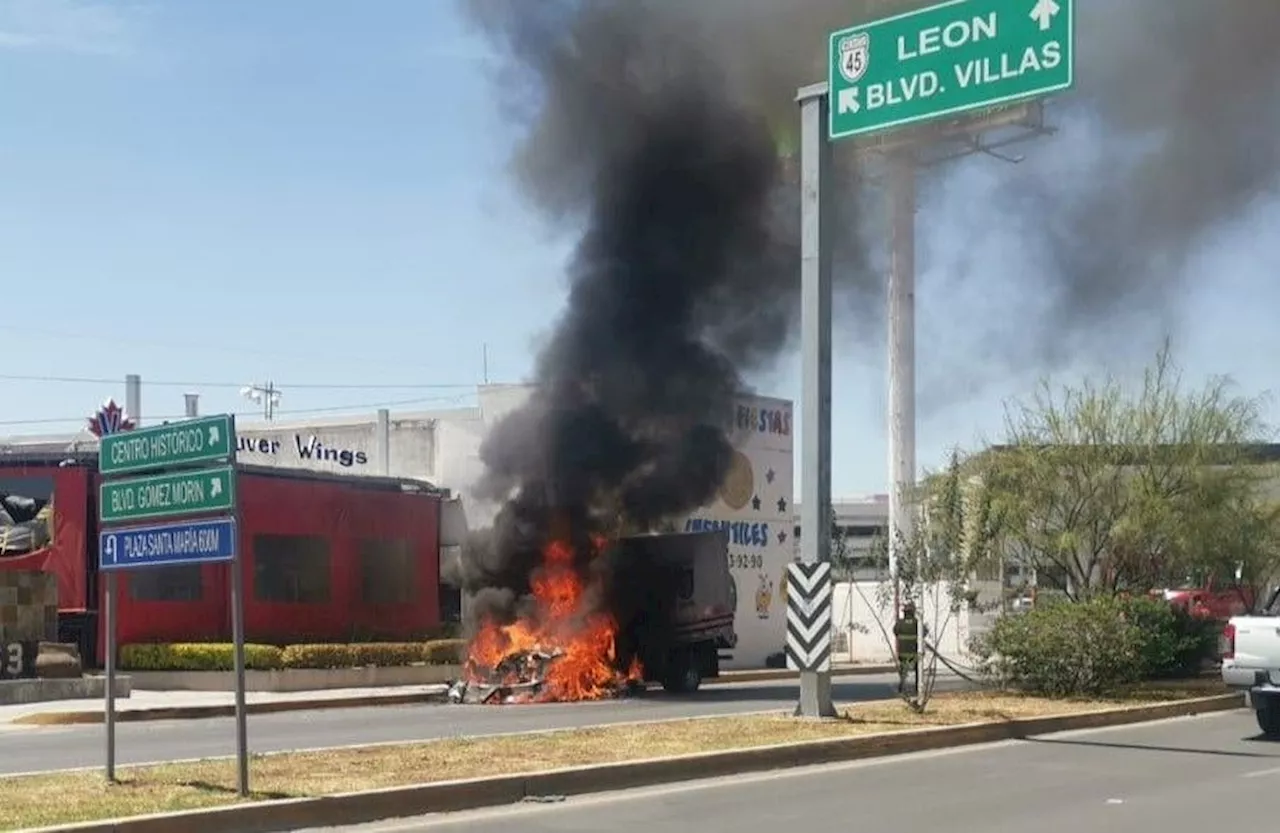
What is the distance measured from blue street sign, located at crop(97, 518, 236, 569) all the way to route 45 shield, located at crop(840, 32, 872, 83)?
8347 millimetres

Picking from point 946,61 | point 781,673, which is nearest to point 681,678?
point 781,673

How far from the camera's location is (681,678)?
24.8 m

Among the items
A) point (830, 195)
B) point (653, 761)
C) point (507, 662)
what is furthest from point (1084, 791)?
point (507, 662)

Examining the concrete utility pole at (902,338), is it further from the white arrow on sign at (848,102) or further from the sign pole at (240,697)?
the sign pole at (240,697)

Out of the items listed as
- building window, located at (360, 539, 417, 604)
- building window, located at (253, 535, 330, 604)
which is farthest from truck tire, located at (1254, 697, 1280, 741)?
building window, located at (360, 539, 417, 604)

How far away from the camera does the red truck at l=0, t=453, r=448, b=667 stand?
26.2m

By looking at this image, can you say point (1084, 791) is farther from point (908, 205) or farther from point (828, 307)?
point (908, 205)

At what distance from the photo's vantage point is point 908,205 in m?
26.1

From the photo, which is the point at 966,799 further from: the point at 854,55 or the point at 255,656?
the point at 255,656

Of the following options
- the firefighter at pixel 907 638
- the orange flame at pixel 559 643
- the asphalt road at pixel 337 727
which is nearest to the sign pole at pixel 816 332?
the firefighter at pixel 907 638

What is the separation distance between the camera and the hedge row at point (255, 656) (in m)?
Answer: 25.4

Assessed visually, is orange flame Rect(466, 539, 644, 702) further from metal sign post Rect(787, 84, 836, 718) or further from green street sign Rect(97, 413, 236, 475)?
Answer: green street sign Rect(97, 413, 236, 475)

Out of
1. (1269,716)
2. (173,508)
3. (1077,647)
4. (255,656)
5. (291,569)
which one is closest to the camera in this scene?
(173,508)

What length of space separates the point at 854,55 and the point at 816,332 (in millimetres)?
3022
